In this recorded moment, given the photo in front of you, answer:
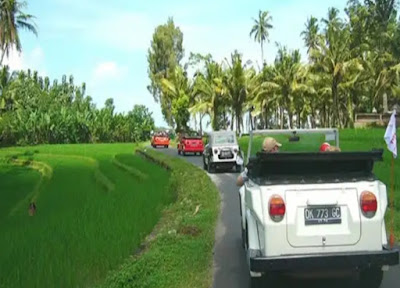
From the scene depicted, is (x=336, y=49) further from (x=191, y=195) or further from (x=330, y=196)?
(x=330, y=196)

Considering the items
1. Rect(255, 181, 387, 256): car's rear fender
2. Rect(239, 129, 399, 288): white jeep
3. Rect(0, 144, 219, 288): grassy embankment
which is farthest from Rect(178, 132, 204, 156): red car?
Rect(255, 181, 387, 256): car's rear fender

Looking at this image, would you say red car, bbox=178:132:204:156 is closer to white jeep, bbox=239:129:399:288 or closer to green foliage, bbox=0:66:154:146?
green foliage, bbox=0:66:154:146

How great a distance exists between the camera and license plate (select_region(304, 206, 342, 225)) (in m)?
6.55

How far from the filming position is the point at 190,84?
72.8 metres

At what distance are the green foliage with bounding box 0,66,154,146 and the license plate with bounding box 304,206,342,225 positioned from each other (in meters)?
49.6

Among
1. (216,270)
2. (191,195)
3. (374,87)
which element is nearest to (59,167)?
(191,195)

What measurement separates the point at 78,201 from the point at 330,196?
14.3 meters

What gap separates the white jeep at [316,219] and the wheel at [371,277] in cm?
42

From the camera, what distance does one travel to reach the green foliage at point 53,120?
6750 cm

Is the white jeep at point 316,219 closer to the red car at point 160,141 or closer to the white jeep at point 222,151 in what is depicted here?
the white jeep at point 222,151

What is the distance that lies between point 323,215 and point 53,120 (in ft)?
218

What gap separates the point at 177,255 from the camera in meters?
8.90

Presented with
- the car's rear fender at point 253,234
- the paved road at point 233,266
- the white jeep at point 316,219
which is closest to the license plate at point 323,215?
the white jeep at point 316,219

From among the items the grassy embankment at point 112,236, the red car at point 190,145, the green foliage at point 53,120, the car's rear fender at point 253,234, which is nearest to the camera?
the car's rear fender at point 253,234
